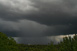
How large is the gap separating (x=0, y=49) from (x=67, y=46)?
18472mm

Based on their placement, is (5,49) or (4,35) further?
(4,35)

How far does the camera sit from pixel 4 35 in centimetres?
4022

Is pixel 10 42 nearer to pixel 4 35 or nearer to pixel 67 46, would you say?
pixel 4 35

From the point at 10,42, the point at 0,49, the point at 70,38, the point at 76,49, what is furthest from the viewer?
the point at 70,38

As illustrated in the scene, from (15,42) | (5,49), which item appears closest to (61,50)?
(15,42)

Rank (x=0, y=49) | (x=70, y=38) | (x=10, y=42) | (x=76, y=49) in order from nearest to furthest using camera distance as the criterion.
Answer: (x=0, y=49) < (x=10, y=42) < (x=76, y=49) < (x=70, y=38)

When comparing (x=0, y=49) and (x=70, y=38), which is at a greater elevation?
(x=70, y=38)

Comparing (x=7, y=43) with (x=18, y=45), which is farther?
(x=18, y=45)

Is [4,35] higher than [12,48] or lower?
higher

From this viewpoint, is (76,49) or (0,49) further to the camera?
(76,49)

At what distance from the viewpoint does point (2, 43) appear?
3716 centimetres

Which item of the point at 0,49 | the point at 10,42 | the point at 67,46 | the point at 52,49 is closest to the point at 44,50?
the point at 52,49

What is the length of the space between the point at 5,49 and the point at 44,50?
11823 millimetres

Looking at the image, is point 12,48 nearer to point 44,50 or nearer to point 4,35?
point 4,35
